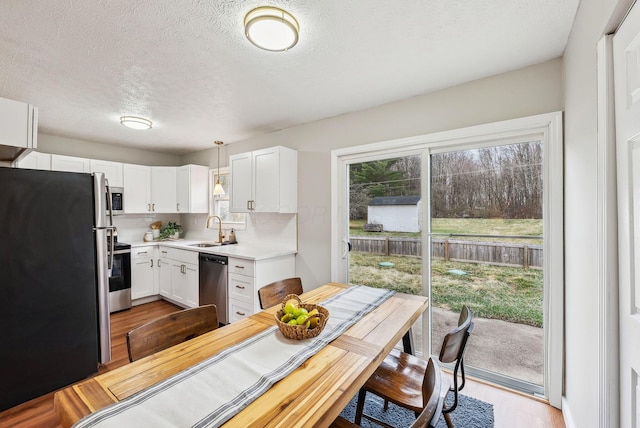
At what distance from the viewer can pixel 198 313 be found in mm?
1529

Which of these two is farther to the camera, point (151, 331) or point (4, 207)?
point (4, 207)

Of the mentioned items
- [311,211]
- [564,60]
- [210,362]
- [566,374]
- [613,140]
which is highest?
[564,60]

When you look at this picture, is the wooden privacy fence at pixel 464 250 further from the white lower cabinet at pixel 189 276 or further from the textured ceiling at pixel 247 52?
the textured ceiling at pixel 247 52

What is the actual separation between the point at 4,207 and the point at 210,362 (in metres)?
1.99

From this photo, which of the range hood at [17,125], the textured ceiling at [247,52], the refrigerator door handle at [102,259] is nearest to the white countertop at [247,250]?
the refrigerator door handle at [102,259]

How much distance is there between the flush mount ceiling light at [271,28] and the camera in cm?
141

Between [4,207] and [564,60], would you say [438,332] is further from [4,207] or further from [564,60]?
[4,207]

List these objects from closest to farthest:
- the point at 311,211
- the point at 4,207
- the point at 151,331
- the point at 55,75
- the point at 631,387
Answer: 1. the point at 631,387
2. the point at 151,331
3. the point at 4,207
4. the point at 55,75
5. the point at 311,211

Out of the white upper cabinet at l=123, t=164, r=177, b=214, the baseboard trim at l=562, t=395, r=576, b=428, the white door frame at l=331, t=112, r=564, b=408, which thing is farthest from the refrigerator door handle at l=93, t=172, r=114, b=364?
the baseboard trim at l=562, t=395, r=576, b=428

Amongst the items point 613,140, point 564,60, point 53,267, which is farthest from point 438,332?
point 53,267

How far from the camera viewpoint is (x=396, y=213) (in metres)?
2.59

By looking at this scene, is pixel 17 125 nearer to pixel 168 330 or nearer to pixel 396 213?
pixel 168 330

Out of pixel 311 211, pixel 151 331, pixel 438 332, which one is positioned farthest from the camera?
pixel 311 211

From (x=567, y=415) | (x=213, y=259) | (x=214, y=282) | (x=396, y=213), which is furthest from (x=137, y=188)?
(x=567, y=415)
